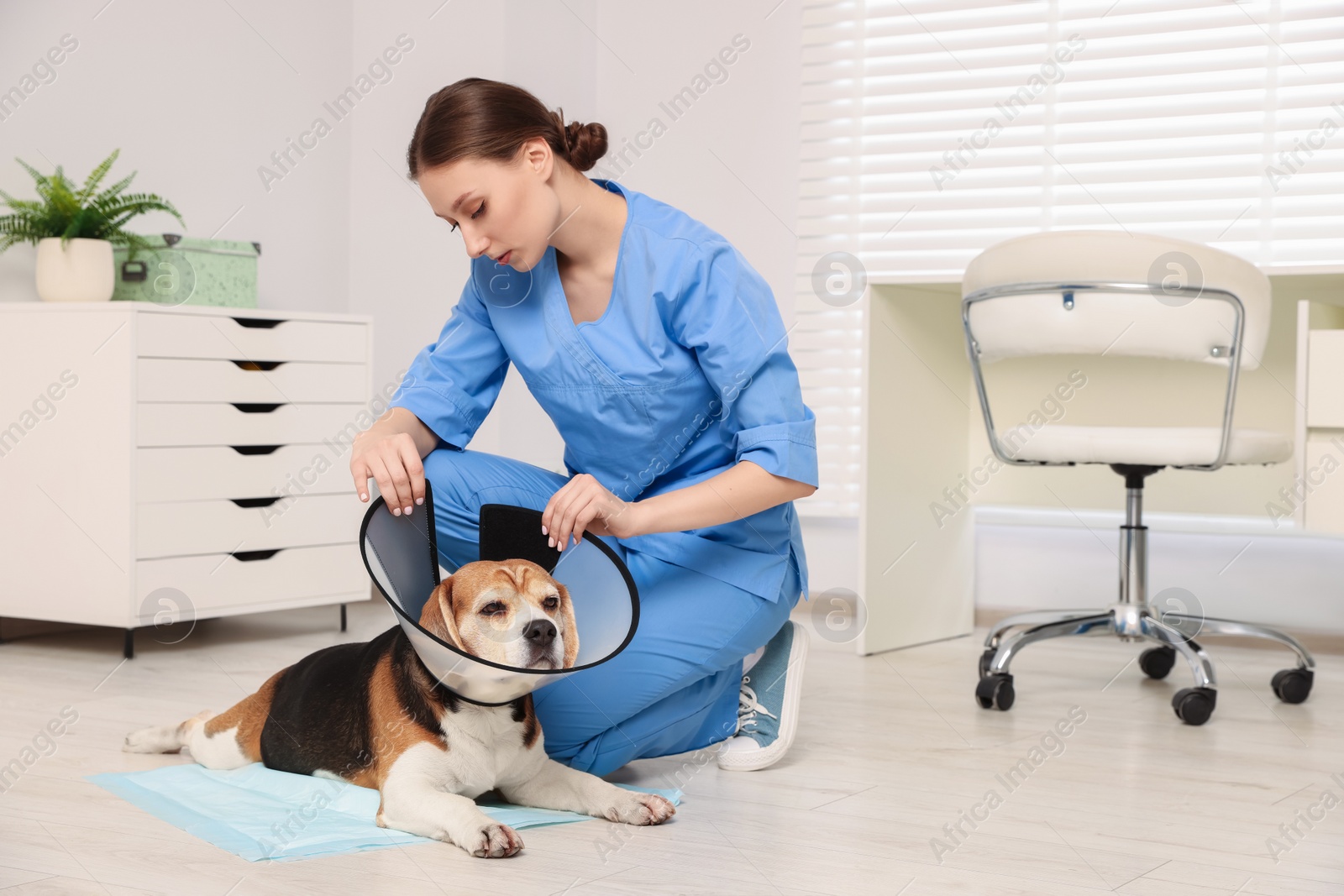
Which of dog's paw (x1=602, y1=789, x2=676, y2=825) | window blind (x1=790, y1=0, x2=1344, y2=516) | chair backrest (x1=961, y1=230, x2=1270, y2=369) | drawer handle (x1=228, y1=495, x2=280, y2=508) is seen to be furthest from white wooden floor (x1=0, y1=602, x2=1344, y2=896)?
window blind (x1=790, y1=0, x2=1344, y2=516)

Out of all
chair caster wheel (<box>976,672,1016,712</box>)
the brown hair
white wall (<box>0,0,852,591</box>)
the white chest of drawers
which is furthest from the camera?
white wall (<box>0,0,852,591</box>)

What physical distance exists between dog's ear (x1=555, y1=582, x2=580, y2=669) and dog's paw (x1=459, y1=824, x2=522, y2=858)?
181mm

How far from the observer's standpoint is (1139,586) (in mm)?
2318

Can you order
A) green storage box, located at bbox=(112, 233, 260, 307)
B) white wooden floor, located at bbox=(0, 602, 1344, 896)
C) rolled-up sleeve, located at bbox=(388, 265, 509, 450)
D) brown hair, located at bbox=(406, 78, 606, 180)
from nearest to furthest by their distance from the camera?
1. white wooden floor, located at bbox=(0, 602, 1344, 896)
2. brown hair, located at bbox=(406, 78, 606, 180)
3. rolled-up sleeve, located at bbox=(388, 265, 509, 450)
4. green storage box, located at bbox=(112, 233, 260, 307)

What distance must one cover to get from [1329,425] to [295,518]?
200 centimetres

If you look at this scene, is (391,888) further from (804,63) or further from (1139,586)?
(804,63)

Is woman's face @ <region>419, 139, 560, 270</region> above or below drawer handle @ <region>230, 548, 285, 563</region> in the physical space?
above

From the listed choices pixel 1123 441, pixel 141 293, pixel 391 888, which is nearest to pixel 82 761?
pixel 391 888

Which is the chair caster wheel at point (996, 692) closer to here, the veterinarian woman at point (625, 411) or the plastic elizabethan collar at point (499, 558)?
the veterinarian woman at point (625, 411)

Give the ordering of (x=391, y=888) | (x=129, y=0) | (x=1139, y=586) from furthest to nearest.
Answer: (x=129, y=0) < (x=1139, y=586) < (x=391, y=888)

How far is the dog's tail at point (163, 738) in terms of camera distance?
1.72m

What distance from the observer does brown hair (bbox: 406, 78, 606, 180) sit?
1429 millimetres

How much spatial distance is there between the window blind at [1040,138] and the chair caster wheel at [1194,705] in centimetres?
90

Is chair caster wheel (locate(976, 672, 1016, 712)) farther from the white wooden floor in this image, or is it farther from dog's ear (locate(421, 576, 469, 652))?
dog's ear (locate(421, 576, 469, 652))
